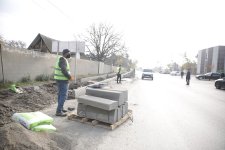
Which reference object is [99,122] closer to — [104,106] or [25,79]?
[104,106]

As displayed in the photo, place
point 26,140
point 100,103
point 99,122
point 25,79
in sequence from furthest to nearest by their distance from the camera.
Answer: point 25,79, point 99,122, point 100,103, point 26,140

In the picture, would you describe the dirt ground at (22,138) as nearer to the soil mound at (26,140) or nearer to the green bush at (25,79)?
the soil mound at (26,140)

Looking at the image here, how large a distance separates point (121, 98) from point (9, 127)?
3.00 metres

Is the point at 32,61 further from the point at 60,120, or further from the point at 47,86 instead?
the point at 60,120

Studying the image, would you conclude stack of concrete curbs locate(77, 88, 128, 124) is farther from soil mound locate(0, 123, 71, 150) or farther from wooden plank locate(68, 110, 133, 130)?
soil mound locate(0, 123, 71, 150)

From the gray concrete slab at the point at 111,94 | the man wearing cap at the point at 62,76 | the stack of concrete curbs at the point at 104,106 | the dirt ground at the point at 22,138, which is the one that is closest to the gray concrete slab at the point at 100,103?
the stack of concrete curbs at the point at 104,106

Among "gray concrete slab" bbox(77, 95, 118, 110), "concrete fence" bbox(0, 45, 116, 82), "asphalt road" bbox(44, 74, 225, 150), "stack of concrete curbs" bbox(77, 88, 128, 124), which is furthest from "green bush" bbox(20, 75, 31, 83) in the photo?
"gray concrete slab" bbox(77, 95, 118, 110)

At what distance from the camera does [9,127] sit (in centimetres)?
350

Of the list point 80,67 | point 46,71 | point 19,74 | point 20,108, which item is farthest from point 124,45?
point 20,108

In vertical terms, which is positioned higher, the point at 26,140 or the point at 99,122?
the point at 26,140

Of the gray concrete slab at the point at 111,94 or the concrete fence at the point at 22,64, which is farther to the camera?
the concrete fence at the point at 22,64

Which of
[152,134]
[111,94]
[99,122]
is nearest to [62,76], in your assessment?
[111,94]

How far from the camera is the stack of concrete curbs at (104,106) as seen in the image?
5.14m

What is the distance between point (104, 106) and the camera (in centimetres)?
498
